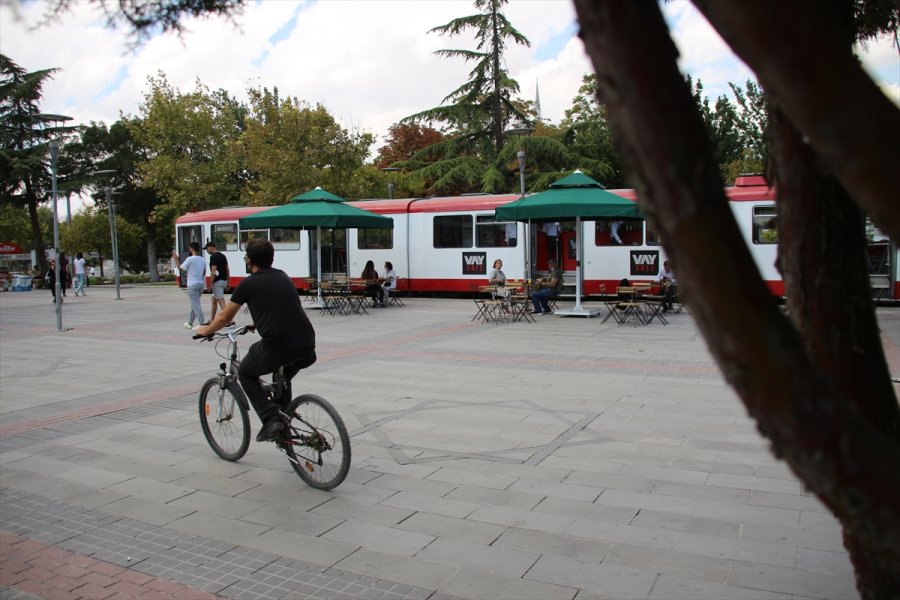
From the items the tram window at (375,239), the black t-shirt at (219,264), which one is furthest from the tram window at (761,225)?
the black t-shirt at (219,264)

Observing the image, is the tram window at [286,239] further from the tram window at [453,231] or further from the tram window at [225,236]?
the tram window at [453,231]

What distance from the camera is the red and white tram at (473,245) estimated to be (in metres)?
18.8

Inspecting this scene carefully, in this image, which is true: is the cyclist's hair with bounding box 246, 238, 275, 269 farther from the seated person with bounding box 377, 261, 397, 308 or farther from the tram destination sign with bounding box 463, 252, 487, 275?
the tram destination sign with bounding box 463, 252, 487, 275

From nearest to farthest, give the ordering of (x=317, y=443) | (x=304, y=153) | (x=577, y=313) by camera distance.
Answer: (x=317, y=443)
(x=577, y=313)
(x=304, y=153)

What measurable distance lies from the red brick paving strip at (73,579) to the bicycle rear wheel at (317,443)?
1439mm

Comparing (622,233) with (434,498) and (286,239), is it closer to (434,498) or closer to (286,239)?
(286,239)

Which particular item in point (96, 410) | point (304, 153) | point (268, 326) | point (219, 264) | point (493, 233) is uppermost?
point (304, 153)

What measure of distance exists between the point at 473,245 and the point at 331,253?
5248 millimetres

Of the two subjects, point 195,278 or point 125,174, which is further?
point 125,174

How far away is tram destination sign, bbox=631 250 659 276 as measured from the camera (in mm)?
19641

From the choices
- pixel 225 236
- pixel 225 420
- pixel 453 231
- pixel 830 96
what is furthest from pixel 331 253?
pixel 830 96

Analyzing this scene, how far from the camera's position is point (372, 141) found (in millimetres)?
33281

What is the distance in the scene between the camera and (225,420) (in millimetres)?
5961

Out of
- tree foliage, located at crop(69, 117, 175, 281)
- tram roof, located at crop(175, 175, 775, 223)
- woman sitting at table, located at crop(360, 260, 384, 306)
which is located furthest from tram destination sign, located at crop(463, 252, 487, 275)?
tree foliage, located at crop(69, 117, 175, 281)
